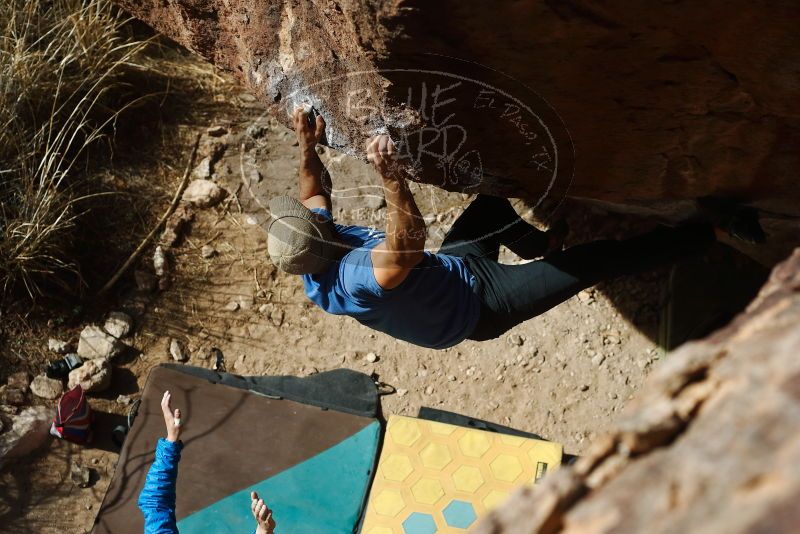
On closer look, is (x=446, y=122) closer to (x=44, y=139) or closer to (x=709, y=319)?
(x=709, y=319)

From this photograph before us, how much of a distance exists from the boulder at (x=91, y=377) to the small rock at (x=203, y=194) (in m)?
1.04

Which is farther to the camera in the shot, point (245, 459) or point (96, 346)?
point (96, 346)

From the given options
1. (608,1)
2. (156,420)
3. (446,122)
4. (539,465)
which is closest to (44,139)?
(156,420)

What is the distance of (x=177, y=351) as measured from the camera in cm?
394

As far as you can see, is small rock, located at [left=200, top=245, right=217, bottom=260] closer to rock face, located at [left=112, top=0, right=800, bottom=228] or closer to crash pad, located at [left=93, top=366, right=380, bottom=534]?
crash pad, located at [left=93, top=366, right=380, bottom=534]

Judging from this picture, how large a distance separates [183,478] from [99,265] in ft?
4.79

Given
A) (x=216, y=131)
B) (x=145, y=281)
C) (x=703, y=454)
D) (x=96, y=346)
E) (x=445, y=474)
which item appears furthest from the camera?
(x=216, y=131)

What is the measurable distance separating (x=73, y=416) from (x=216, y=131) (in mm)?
1796

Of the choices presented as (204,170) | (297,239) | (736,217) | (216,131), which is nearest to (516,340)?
(736,217)

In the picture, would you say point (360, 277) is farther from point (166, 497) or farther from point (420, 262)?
point (166, 497)

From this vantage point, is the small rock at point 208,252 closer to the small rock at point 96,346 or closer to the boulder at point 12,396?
the small rock at point 96,346

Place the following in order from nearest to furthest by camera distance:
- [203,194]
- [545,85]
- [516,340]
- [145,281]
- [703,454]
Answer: [703,454] → [545,85] → [516,340] → [145,281] → [203,194]

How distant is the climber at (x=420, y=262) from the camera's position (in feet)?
6.95

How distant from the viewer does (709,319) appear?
10.7ft
